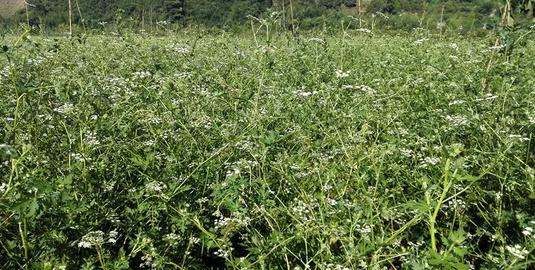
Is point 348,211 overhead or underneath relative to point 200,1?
overhead

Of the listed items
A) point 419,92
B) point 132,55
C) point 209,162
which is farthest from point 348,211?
point 132,55

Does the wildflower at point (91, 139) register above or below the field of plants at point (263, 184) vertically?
above

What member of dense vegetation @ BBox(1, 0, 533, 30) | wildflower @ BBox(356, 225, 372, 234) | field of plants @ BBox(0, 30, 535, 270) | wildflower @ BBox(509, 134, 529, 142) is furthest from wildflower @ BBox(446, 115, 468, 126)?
dense vegetation @ BBox(1, 0, 533, 30)

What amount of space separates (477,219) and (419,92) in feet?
6.22

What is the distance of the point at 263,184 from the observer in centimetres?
284

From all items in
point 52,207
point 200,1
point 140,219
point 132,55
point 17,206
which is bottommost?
point 200,1

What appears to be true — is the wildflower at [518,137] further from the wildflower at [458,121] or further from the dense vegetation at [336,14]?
the dense vegetation at [336,14]

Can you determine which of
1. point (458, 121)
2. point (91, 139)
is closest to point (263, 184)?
point (91, 139)

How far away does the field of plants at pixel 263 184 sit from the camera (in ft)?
7.90

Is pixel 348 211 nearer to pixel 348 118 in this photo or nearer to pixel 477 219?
pixel 477 219

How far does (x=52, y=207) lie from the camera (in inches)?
102

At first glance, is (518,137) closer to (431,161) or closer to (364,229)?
(431,161)

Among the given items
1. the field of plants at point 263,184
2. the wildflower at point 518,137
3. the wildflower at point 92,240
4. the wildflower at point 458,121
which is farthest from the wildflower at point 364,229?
the wildflower at point 92,240

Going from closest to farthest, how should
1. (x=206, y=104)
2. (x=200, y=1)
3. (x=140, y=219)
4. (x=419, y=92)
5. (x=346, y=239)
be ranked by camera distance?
(x=346, y=239) → (x=140, y=219) → (x=206, y=104) → (x=419, y=92) → (x=200, y=1)
